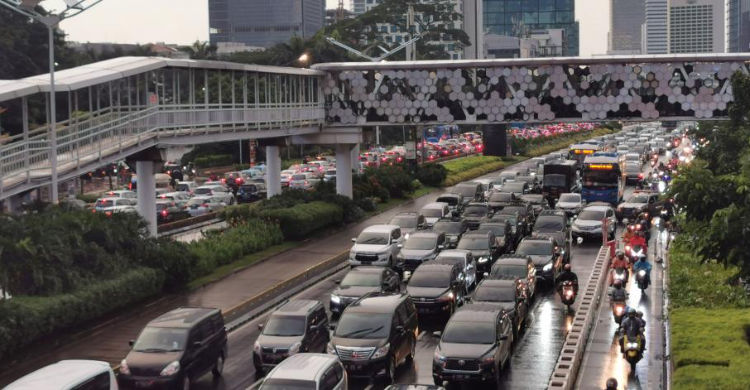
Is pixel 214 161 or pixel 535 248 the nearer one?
pixel 535 248

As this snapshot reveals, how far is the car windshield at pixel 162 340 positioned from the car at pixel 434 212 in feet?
74.3

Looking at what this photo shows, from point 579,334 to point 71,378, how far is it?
11.3 m

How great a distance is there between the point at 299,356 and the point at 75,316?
919 centimetres

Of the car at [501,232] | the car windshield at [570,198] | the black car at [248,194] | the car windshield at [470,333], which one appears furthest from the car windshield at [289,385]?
the black car at [248,194]

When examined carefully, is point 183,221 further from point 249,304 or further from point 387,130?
point 387,130

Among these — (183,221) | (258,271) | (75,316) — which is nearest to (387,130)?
(183,221)

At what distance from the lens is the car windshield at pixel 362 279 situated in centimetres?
2832

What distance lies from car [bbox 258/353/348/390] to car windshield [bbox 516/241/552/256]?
50.1ft

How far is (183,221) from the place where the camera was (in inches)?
1944

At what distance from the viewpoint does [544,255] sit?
3306 centimetres

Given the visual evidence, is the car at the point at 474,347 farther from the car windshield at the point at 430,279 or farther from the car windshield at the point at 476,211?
the car windshield at the point at 476,211

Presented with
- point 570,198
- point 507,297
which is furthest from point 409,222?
point 507,297

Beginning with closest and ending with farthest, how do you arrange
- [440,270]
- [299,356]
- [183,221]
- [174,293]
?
[299,356] → [440,270] → [174,293] → [183,221]

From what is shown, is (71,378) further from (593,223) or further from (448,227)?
(593,223)
